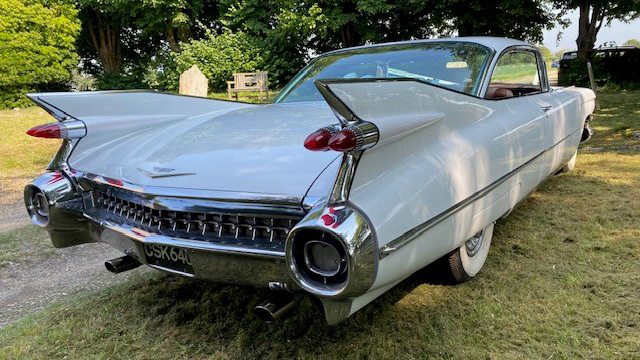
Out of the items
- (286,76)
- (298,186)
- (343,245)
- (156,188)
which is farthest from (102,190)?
(286,76)

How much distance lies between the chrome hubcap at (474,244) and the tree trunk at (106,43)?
23506mm

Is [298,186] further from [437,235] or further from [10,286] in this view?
[10,286]

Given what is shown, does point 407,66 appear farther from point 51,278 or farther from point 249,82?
point 249,82

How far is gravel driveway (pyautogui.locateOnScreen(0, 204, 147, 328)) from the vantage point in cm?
283

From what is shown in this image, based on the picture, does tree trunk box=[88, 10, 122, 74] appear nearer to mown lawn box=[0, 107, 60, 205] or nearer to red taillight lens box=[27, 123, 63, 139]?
mown lawn box=[0, 107, 60, 205]

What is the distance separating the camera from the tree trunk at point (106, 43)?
72.4ft

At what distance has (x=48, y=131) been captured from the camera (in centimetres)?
258

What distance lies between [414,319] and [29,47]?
637 inches

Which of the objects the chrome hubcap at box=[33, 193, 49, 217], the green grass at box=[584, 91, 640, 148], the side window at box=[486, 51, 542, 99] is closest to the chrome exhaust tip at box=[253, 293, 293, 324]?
the chrome hubcap at box=[33, 193, 49, 217]

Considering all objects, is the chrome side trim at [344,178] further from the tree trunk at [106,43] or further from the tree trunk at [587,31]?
the tree trunk at [106,43]

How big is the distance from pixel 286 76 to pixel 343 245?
17634 mm

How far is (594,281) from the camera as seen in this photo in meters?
2.58

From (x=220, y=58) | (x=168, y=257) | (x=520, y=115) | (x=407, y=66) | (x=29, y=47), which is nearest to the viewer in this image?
(x=168, y=257)

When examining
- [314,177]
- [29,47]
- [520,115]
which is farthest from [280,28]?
[314,177]
